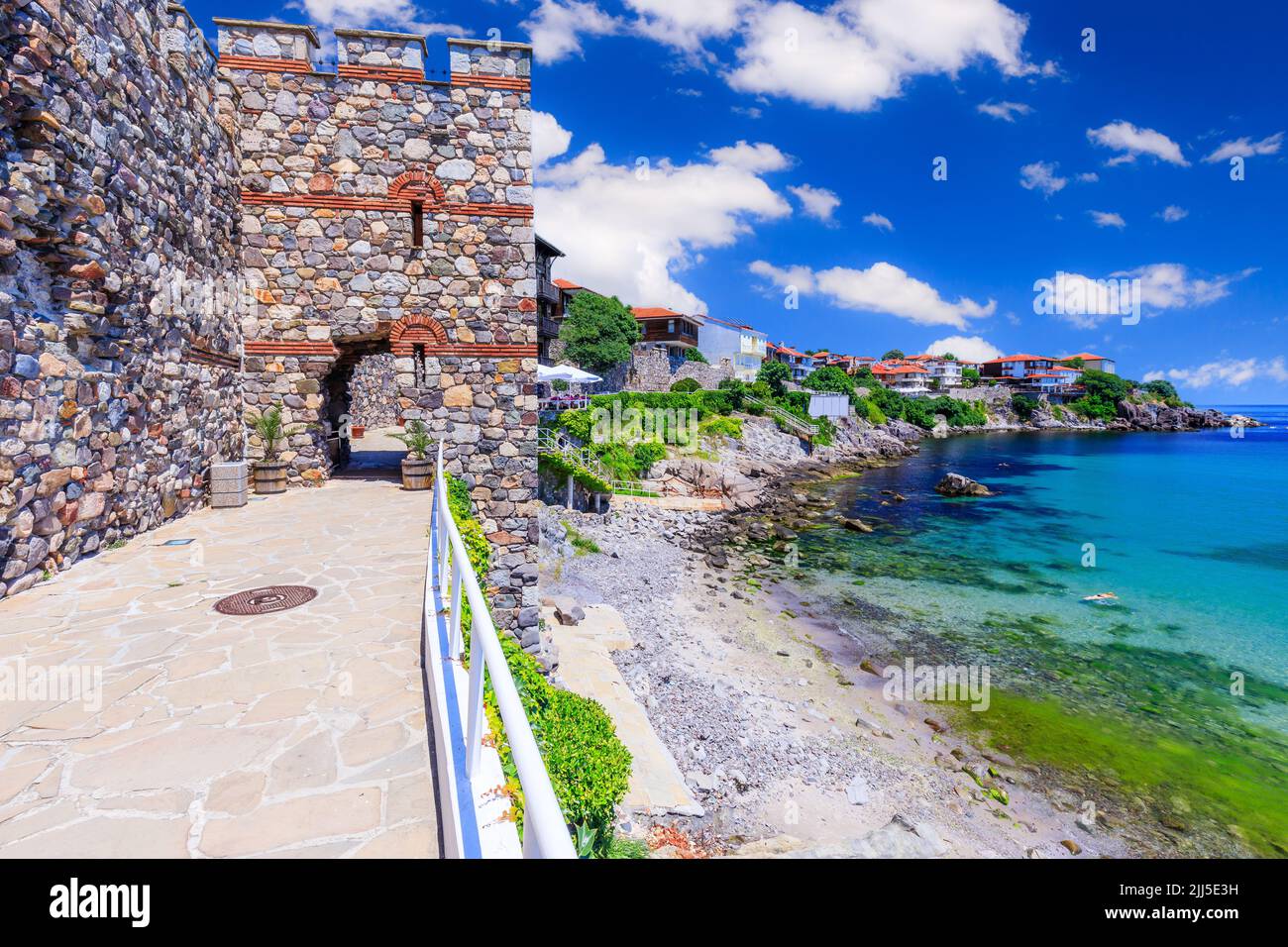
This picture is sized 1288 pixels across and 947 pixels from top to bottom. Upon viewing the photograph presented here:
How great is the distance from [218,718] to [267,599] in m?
2.18

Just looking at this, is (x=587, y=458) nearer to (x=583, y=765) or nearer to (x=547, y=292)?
(x=583, y=765)

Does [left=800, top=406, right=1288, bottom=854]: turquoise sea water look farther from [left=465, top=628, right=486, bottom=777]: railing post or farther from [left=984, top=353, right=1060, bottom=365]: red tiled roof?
[left=984, top=353, right=1060, bottom=365]: red tiled roof

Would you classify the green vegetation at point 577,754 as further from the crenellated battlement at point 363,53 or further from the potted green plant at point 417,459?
the crenellated battlement at point 363,53

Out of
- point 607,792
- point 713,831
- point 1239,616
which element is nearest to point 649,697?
point 713,831

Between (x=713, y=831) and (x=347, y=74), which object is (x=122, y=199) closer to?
(x=347, y=74)

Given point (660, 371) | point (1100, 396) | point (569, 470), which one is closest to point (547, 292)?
point (660, 371)

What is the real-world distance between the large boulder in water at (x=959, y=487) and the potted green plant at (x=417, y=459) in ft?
131

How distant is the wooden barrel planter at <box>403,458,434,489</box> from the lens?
10344 millimetres

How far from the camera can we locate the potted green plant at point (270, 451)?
33.9 feet

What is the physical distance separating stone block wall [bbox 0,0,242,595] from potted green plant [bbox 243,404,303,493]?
0.66 meters

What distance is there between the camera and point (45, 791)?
299 cm

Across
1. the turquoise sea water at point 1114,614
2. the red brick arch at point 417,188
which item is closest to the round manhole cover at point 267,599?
the red brick arch at point 417,188

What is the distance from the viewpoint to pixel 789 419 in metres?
53.9
